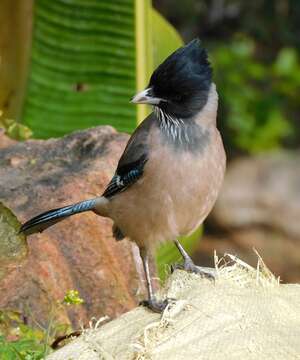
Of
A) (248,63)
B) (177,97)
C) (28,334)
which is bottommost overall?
(248,63)

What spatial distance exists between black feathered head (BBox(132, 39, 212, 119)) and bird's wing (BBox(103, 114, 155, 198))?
6.5 inches

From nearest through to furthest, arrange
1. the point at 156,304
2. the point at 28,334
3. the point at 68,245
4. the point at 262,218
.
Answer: the point at 156,304
the point at 28,334
the point at 68,245
the point at 262,218

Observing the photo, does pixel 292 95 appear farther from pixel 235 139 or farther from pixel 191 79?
pixel 191 79

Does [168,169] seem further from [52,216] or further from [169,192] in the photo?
[52,216]

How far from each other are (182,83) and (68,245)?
1.03m

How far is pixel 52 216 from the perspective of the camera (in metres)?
4.48

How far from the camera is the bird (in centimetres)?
436

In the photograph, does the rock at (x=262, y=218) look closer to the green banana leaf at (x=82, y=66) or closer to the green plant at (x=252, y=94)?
the green plant at (x=252, y=94)

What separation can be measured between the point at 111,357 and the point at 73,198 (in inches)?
60.9

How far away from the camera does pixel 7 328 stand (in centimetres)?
407

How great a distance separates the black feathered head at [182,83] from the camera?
Answer: 4176mm

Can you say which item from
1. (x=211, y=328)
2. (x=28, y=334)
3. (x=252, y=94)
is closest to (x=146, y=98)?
(x=28, y=334)

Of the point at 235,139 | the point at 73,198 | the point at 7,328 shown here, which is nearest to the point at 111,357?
the point at 7,328

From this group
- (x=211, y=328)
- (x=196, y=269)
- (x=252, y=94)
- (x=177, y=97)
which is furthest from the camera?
(x=252, y=94)
